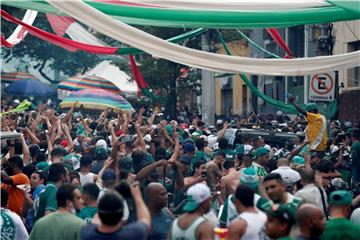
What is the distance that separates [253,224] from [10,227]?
2.86 meters

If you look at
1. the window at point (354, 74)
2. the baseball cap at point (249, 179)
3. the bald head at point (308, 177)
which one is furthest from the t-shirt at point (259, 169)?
the window at point (354, 74)

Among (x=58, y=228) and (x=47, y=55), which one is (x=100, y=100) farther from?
(x=47, y=55)

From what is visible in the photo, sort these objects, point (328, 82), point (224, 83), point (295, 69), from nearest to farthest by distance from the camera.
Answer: point (295, 69) < point (328, 82) < point (224, 83)

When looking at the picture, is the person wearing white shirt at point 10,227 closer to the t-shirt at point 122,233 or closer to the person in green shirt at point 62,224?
the person in green shirt at point 62,224

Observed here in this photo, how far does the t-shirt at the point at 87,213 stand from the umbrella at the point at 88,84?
2288 centimetres

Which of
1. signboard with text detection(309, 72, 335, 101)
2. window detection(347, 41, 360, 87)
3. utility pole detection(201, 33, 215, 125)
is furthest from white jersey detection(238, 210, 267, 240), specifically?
utility pole detection(201, 33, 215, 125)

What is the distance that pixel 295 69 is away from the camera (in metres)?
12.6

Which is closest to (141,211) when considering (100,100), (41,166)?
(41,166)

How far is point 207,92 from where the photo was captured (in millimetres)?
32844

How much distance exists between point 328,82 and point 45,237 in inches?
560

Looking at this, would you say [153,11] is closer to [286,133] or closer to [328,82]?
[286,133]

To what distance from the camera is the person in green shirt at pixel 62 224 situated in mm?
8680

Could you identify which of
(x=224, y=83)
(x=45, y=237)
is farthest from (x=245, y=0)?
(x=224, y=83)

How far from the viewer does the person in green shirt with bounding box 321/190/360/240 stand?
321 inches
